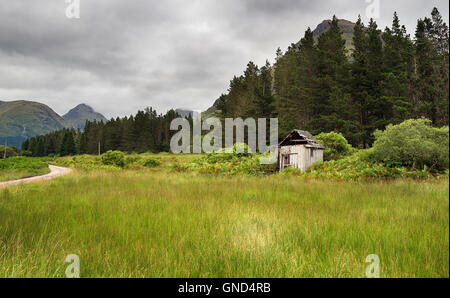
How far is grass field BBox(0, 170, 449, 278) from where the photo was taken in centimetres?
226

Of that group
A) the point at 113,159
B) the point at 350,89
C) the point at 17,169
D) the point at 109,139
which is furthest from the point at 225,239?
the point at 109,139

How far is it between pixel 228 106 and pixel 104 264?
4999cm

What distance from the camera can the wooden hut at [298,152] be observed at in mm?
14516

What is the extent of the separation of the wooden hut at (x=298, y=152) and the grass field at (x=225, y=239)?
9.46m

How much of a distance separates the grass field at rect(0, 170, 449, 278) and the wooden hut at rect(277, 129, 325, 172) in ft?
31.0

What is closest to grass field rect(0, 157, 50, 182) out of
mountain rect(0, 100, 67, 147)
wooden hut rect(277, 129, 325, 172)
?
mountain rect(0, 100, 67, 147)

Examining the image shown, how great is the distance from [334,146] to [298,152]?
500cm

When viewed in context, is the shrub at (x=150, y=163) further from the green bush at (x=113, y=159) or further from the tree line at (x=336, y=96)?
the tree line at (x=336, y=96)

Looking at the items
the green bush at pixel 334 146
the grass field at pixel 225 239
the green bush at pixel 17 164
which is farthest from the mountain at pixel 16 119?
the green bush at pixel 334 146

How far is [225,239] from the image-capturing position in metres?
3.12

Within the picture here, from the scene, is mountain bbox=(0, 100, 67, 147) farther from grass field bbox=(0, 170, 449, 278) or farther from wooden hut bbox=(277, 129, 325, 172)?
wooden hut bbox=(277, 129, 325, 172)

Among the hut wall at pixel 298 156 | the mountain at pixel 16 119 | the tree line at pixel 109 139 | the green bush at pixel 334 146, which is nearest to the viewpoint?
the hut wall at pixel 298 156
